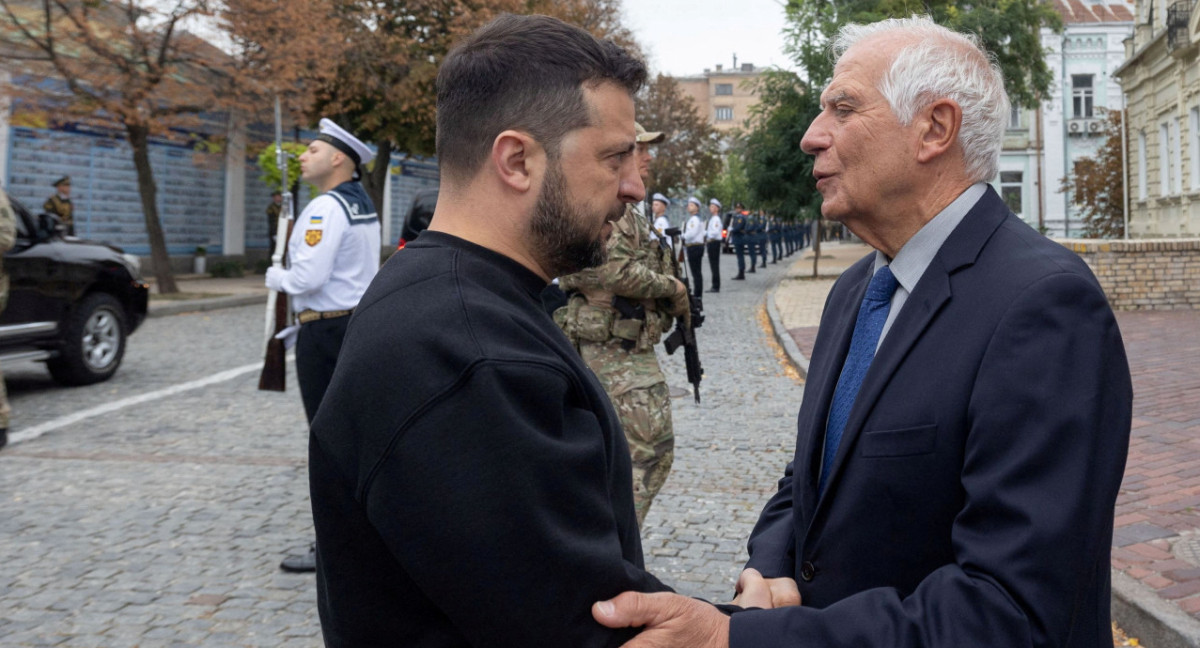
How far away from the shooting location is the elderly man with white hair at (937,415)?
1550 millimetres

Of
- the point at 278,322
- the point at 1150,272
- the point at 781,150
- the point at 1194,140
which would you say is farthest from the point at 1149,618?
the point at 1194,140

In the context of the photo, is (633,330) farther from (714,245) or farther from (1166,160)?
(1166,160)

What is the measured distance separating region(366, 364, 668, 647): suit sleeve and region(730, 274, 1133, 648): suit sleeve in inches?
13.9

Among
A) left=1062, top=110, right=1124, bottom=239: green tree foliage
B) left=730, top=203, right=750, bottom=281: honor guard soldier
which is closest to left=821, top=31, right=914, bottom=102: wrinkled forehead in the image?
left=730, top=203, right=750, bottom=281: honor guard soldier

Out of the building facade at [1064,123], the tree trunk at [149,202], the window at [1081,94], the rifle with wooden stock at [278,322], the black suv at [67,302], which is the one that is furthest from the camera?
the window at [1081,94]

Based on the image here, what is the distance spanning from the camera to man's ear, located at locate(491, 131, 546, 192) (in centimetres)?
161

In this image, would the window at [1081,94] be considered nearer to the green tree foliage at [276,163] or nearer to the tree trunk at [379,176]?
the tree trunk at [379,176]

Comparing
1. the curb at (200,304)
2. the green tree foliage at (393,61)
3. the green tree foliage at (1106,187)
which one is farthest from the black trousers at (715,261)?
the green tree foliage at (1106,187)

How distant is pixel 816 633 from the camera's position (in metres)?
1.60

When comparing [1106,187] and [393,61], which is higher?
[393,61]

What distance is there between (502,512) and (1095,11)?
195 ft

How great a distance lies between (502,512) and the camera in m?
1.35

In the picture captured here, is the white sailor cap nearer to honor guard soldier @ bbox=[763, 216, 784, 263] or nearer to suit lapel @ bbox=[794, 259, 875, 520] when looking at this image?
suit lapel @ bbox=[794, 259, 875, 520]

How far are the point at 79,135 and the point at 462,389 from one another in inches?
979
